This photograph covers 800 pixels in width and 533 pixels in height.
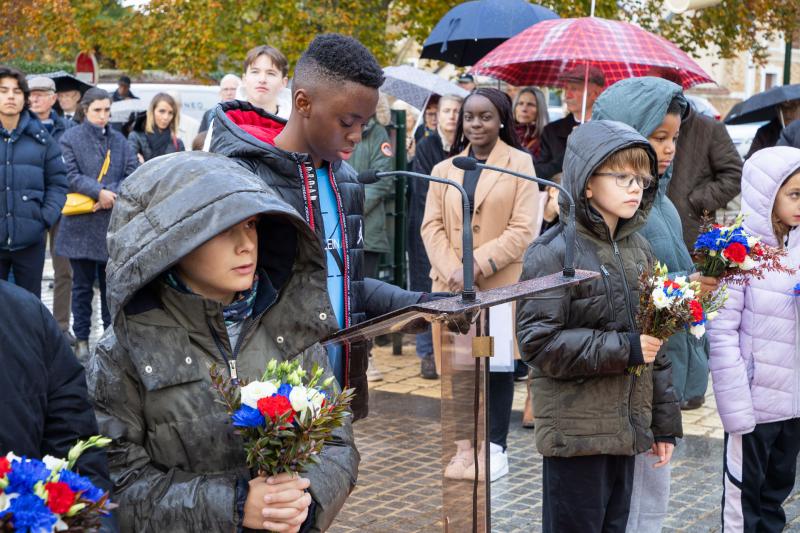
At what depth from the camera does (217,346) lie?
2.76 m

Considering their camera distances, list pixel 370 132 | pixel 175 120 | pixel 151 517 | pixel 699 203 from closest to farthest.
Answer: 1. pixel 151 517
2. pixel 699 203
3. pixel 370 132
4. pixel 175 120

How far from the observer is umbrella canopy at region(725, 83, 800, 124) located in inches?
371

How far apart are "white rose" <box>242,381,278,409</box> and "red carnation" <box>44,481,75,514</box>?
52cm

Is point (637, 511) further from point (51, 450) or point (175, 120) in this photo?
point (175, 120)

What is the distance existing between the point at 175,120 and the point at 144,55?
12.5m

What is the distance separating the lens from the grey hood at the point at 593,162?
4176 mm

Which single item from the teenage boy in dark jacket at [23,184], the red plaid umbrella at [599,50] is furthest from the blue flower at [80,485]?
the teenage boy in dark jacket at [23,184]

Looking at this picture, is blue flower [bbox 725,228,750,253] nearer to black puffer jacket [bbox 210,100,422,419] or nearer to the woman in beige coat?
black puffer jacket [bbox 210,100,422,419]

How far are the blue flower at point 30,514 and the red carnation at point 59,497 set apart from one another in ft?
0.06

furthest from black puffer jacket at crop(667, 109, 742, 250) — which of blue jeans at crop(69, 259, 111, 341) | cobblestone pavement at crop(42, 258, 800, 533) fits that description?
blue jeans at crop(69, 259, 111, 341)

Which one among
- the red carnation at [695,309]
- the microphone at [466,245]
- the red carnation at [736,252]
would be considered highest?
the microphone at [466,245]

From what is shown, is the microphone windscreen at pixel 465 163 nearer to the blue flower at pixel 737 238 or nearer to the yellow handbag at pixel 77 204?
the blue flower at pixel 737 238

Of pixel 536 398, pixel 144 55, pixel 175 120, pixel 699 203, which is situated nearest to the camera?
pixel 536 398

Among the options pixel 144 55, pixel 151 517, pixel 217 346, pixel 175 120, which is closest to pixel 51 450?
pixel 151 517
